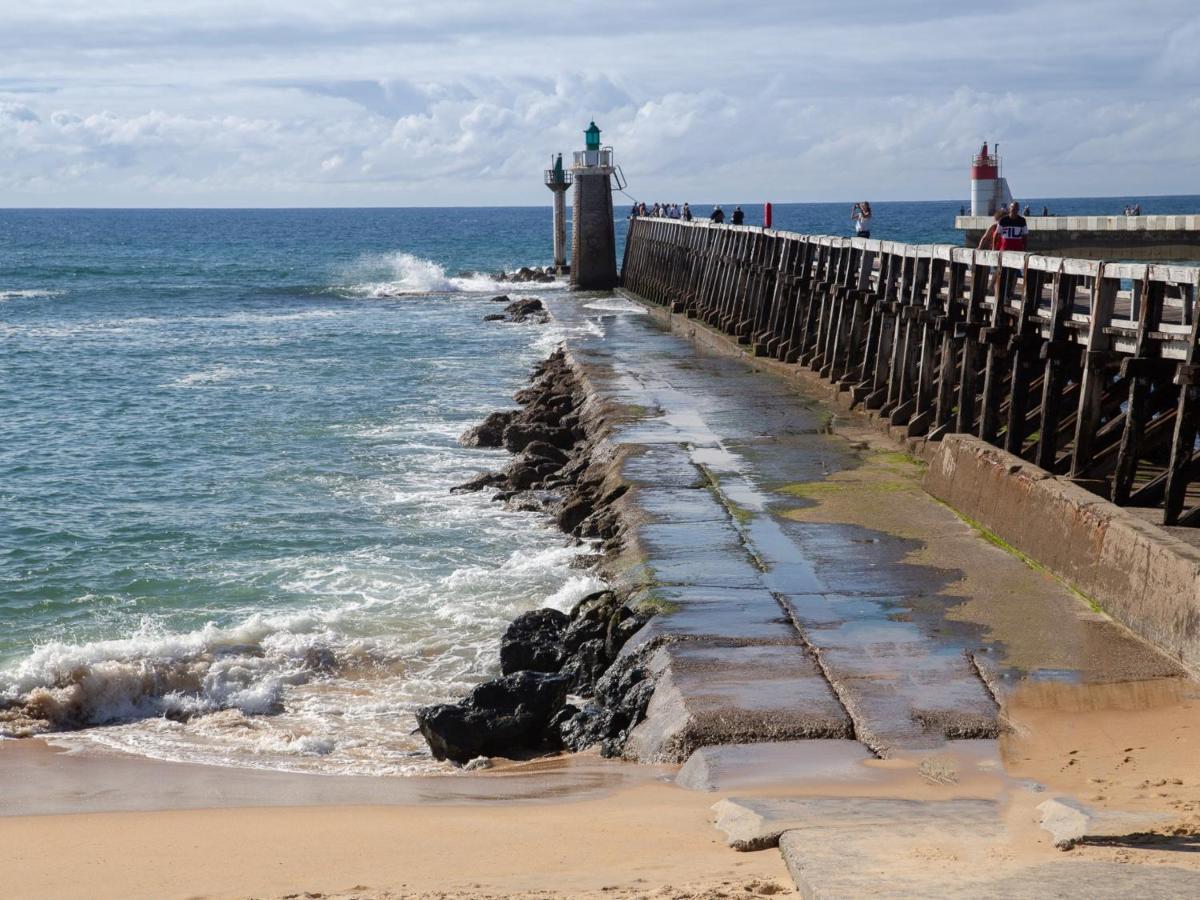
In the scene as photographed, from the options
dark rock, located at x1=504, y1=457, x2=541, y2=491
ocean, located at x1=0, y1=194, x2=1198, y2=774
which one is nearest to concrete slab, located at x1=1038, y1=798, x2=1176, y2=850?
ocean, located at x1=0, y1=194, x2=1198, y2=774

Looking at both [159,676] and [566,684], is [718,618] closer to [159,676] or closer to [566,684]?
[566,684]

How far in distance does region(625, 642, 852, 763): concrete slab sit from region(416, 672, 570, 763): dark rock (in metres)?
0.63

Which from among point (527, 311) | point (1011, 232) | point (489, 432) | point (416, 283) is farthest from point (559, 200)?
point (1011, 232)

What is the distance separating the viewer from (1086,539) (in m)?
8.62

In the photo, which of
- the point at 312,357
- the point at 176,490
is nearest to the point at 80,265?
the point at 312,357

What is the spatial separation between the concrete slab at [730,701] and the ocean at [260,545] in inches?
52.2

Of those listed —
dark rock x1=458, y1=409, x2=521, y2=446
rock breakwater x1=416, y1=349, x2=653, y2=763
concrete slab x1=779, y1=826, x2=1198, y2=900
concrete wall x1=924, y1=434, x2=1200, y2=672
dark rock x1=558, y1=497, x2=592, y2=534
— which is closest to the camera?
concrete slab x1=779, y1=826, x2=1198, y2=900

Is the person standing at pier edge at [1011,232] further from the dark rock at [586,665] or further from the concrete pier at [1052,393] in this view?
the dark rock at [586,665]

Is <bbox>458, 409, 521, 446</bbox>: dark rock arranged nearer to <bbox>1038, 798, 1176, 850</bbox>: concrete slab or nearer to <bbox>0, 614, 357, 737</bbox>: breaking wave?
<bbox>0, 614, 357, 737</bbox>: breaking wave

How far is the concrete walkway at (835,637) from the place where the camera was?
Result: 6148 mm

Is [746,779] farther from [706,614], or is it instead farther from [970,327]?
[970,327]

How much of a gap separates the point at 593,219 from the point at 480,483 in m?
28.5

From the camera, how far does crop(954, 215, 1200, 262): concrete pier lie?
2459 centimetres

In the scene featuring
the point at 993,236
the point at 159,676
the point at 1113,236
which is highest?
the point at 993,236
